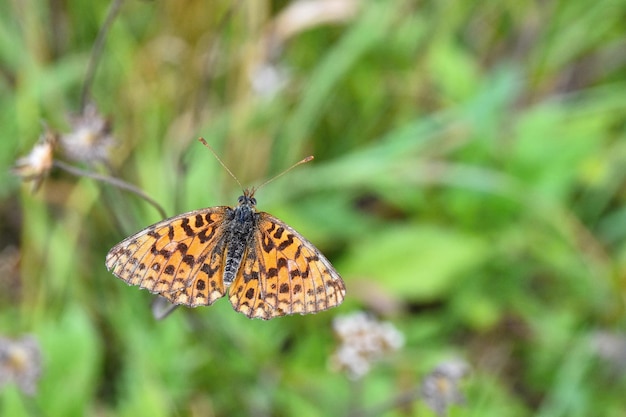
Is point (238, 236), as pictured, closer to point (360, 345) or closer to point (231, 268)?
point (231, 268)

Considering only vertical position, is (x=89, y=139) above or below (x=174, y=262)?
above

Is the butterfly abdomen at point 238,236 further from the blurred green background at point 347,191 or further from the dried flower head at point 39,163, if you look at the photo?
the blurred green background at point 347,191

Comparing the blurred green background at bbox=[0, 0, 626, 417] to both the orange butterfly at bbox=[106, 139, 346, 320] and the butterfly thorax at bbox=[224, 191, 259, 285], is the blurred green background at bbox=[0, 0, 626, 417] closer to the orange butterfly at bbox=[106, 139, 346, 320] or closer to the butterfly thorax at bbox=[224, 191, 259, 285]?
the butterfly thorax at bbox=[224, 191, 259, 285]

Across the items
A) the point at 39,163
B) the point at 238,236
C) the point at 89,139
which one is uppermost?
the point at 89,139

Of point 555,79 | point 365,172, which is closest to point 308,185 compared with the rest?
point 365,172

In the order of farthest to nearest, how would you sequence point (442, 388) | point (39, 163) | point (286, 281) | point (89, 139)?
point (442, 388)
point (89, 139)
point (39, 163)
point (286, 281)

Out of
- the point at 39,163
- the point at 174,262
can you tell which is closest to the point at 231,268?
the point at 174,262
